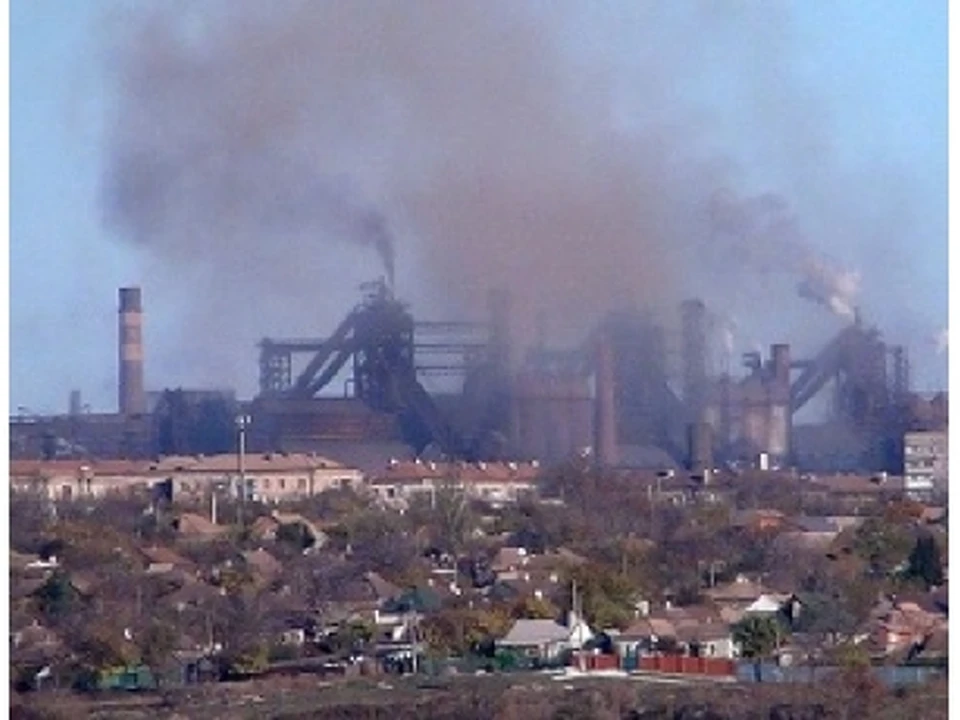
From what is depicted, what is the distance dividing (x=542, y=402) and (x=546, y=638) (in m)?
0.48

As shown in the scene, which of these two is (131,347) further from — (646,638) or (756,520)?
(756,520)

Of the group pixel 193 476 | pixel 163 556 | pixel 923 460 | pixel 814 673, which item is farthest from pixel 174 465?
pixel 923 460

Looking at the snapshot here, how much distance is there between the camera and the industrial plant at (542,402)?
4121 mm

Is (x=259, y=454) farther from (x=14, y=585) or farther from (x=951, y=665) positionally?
(x=951, y=665)

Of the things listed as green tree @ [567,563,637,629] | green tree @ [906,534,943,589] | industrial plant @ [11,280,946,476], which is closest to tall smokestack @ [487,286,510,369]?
industrial plant @ [11,280,946,476]

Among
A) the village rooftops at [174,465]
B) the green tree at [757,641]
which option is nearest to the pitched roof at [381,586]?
the village rooftops at [174,465]

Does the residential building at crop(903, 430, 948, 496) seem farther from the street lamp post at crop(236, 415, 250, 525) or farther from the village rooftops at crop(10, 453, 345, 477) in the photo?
the street lamp post at crop(236, 415, 250, 525)

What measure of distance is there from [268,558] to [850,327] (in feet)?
4.13

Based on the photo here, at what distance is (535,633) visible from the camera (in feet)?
13.4

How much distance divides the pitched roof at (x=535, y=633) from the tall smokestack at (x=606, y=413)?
13.7 inches

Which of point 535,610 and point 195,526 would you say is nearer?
point 535,610

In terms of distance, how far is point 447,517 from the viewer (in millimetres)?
4242

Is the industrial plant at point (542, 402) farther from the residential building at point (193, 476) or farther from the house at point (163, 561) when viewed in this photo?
the house at point (163, 561)

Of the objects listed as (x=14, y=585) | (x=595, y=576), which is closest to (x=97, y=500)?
(x=14, y=585)
